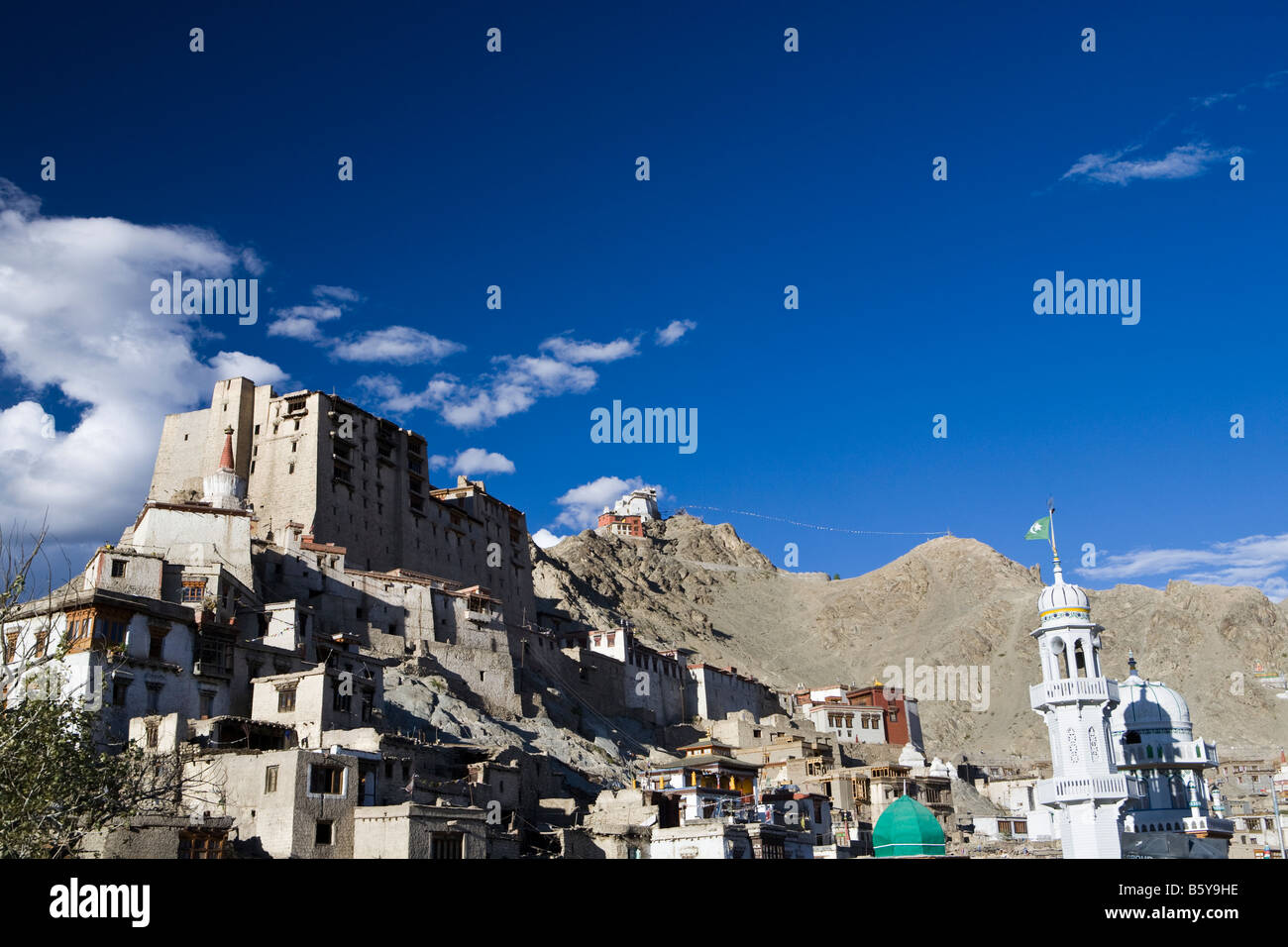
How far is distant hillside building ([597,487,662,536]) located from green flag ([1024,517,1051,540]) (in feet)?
393

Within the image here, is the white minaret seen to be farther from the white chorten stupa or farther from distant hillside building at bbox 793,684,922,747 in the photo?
the white chorten stupa

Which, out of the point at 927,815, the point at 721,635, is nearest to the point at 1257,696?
the point at 721,635

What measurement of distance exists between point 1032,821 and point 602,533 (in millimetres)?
112279

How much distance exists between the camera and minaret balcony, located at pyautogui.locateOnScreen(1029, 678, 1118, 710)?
55447mm

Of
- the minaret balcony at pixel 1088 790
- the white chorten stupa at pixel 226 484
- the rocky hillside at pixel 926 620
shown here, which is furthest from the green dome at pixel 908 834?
the rocky hillside at pixel 926 620

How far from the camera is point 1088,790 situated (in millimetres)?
53531

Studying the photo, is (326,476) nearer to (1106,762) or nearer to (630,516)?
(1106,762)

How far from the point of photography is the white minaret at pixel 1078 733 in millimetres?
A: 53719

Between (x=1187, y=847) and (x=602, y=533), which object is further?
(x=602, y=533)

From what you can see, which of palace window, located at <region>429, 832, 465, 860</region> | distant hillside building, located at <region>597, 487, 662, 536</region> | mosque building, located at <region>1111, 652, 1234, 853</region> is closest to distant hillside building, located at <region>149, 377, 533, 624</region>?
palace window, located at <region>429, 832, 465, 860</region>

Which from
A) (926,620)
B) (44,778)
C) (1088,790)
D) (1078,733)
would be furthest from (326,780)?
(926,620)
